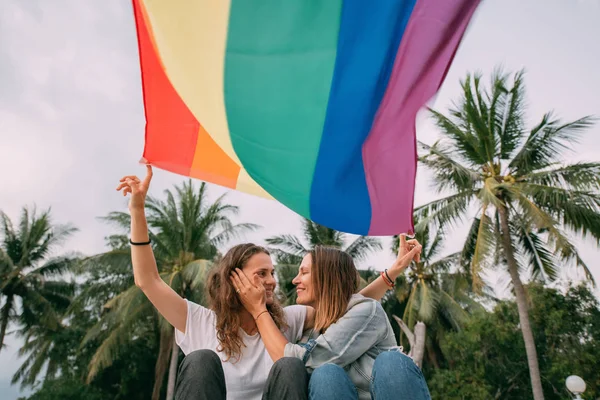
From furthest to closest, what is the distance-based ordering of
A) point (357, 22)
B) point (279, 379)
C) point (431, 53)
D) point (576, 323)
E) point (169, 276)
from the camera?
point (169, 276) < point (576, 323) < point (357, 22) < point (431, 53) < point (279, 379)

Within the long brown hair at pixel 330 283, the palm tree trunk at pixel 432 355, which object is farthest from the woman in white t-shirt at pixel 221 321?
the palm tree trunk at pixel 432 355

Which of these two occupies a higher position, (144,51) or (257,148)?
(144,51)

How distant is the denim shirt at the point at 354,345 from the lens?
8.11 ft

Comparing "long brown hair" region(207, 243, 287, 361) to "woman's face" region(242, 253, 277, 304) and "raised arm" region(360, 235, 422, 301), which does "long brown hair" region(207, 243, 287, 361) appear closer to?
"woman's face" region(242, 253, 277, 304)

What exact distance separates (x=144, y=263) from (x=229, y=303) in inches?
19.3

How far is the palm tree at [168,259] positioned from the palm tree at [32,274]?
4816mm

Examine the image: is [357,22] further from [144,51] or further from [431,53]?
[144,51]

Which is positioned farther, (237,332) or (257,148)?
(257,148)

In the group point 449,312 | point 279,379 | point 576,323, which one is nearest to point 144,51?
point 279,379

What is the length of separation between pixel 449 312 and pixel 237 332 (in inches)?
811

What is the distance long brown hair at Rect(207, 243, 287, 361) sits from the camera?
270cm

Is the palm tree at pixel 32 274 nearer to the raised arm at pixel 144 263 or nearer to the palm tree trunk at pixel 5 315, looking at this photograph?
the palm tree trunk at pixel 5 315

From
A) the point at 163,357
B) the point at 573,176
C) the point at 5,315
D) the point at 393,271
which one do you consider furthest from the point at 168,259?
the point at 393,271

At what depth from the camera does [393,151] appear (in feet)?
9.86
